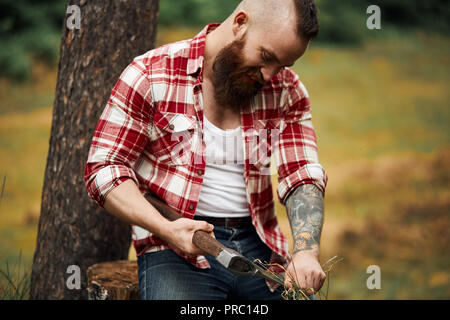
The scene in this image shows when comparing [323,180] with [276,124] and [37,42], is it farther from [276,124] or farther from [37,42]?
[37,42]

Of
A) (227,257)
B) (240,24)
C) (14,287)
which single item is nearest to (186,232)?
(227,257)

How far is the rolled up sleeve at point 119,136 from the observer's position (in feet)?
5.78

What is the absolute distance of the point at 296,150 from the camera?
2043mm

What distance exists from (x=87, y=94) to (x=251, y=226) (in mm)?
1038

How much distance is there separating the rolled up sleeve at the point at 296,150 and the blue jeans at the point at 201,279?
0.83 feet

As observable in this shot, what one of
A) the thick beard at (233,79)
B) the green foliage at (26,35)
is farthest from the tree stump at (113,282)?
the green foliage at (26,35)

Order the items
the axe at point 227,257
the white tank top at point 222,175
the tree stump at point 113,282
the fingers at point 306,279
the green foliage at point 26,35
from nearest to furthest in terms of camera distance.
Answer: the axe at point 227,257, the fingers at point 306,279, the white tank top at point 222,175, the tree stump at point 113,282, the green foliage at point 26,35

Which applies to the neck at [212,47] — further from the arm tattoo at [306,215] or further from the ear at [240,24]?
the arm tattoo at [306,215]

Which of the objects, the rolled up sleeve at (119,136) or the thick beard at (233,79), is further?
the thick beard at (233,79)

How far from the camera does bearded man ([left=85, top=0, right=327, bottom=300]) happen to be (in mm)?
1789

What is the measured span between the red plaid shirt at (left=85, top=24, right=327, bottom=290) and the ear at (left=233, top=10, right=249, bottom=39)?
17 centimetres

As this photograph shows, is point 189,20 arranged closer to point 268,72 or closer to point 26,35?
point 26,35

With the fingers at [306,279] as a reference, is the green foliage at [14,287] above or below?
above

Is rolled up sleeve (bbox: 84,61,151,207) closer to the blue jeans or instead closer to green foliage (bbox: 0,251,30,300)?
the blue jeans
